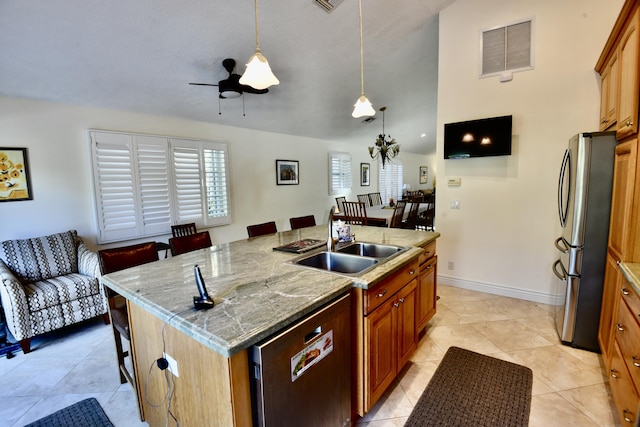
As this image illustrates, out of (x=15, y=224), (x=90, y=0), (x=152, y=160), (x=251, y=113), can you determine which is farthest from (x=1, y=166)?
(x=251, y=113)

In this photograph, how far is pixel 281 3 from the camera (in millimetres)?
2699

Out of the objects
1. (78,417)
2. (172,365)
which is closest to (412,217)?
(172,365)

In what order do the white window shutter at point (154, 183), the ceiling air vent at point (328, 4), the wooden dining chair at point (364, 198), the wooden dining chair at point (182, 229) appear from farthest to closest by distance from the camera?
1. the wooden dining chair at point (364, 198)
2. the wooden dining chair at point (182, 229)
3. the white window shutter at point (154, 183)
4. the ceiling air vent at point (328, 4)

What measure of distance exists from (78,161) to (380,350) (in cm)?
389

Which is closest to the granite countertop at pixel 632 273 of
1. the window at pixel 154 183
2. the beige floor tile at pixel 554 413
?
the beige floor tile at pixel 554 413

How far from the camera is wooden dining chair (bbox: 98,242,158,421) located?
186cm

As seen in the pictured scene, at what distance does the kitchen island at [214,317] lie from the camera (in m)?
1.03

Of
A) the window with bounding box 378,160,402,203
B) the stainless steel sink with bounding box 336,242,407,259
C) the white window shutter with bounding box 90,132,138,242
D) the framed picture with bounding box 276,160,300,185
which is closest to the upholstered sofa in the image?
the white window shutter with bounding box 90,132,138,242

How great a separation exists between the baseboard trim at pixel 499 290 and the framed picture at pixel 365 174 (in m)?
4.71

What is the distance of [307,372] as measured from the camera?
48.5 inches

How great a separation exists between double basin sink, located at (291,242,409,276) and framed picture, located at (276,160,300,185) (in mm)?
3763

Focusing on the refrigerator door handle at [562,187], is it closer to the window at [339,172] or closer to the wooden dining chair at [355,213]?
the wooden dining chair at [355,213]

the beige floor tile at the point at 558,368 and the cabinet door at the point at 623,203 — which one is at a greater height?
the cabinet door at the point at 623,203

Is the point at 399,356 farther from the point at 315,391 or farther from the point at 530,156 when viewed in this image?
the point at 530,156
